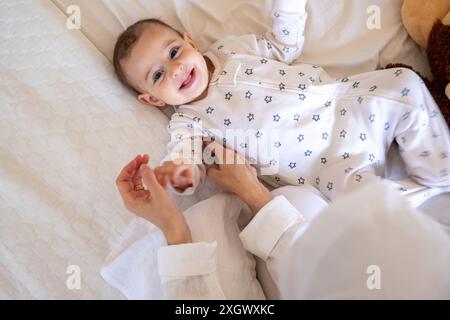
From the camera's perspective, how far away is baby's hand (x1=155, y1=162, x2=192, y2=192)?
0.84 m

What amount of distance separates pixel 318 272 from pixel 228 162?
0.44 meters

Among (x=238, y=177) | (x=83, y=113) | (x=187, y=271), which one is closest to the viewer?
(x=187, y=271)

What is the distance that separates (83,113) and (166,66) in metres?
0.23

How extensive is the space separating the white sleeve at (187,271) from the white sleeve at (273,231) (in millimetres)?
88

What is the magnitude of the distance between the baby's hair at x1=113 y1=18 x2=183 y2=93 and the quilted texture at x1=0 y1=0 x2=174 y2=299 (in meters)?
0.04

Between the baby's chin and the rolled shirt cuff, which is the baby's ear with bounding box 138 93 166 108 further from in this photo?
the rolled shirt cuff

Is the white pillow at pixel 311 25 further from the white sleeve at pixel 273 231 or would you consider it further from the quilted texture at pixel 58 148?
the white sleeve at pixel 273 231

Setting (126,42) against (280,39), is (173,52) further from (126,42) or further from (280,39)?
(280,39)

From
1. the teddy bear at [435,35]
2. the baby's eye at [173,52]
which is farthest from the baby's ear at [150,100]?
the teddy bear at [435,35]

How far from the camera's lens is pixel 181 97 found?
95 cm

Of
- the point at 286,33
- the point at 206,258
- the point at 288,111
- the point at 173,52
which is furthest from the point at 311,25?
the point at 206,258

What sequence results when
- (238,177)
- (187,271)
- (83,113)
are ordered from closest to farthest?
(187,271) < (238,177) < (83,113)

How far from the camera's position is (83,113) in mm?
977
